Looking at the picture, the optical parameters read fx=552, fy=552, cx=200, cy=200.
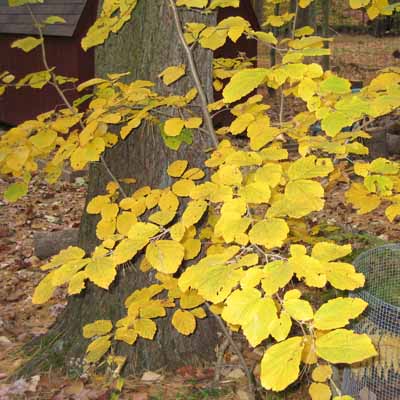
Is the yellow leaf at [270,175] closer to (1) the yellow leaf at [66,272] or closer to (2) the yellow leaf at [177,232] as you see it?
(2) the yellow leaf at [177,232]

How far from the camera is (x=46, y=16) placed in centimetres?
1064

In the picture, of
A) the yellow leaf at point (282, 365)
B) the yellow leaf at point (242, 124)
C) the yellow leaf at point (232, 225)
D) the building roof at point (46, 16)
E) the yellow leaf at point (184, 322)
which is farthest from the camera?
the building roof at point (46, 16)

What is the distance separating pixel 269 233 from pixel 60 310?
10.2 feet

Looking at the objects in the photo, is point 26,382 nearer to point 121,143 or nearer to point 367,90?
point 121,143

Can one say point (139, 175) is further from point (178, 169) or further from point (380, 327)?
point (380, 327)

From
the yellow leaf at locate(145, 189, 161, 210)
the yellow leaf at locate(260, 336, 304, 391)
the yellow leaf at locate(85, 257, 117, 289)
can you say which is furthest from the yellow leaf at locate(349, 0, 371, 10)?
the yellow leaf at locate(260, 336, 304, 391)

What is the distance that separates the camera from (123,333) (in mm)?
2232

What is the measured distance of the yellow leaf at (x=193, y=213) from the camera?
1.67 metres

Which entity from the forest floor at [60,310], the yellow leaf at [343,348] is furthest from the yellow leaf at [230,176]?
the forest floor at [60,310]

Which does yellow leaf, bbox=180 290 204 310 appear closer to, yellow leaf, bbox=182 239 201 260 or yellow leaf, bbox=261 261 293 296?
yellow leaf, bbox=182 239 201 260

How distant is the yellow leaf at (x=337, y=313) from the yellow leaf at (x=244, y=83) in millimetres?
672

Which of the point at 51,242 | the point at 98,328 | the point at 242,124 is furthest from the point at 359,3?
the point at 51,242

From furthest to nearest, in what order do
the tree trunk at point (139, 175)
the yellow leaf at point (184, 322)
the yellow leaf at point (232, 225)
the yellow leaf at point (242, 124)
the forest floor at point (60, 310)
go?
1. the forest floor at point (60, 310)
2. the tree trunk at point (139, 175)
3. the yellow leaf at point (184, 322)
4. the yellow leaf at point (242, 124)
5. the yellow leaf at point (232, 225)

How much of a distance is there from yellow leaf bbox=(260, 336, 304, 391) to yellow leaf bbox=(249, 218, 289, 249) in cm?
29
